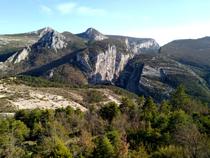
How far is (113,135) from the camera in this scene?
70.6 m

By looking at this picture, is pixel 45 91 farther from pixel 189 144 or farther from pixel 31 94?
pixel 189 144

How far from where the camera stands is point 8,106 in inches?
6132

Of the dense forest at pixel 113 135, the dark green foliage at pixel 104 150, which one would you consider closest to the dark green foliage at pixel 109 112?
the dense forest at pixel 113 135

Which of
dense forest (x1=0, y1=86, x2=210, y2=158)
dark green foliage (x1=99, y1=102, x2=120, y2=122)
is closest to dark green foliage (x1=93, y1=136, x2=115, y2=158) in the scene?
dense forest (x1=0, y1=86, x2=210, y2=158)

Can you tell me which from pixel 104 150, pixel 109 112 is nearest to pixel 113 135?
pixel 104 150

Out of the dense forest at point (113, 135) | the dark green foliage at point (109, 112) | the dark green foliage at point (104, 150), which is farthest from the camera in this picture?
the dark green foliage at point (109, 112)

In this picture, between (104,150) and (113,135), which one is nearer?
(104,150)

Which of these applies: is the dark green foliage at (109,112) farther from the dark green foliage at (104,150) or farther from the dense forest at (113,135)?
the dark green foliage at (104,150)

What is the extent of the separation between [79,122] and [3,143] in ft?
83.1

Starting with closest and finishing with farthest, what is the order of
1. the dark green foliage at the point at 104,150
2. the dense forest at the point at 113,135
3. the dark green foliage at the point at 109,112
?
the dense forest at the point at 113,135, the dark green foliage at the point at 104,150, the dark green foliage at the point at 109,112

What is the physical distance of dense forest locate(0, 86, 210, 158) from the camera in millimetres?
60875

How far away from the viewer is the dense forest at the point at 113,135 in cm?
6088

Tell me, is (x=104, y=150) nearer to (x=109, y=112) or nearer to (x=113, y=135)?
(x=113, y=135)

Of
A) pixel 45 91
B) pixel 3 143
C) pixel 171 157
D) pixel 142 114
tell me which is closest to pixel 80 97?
pixel 45 91
